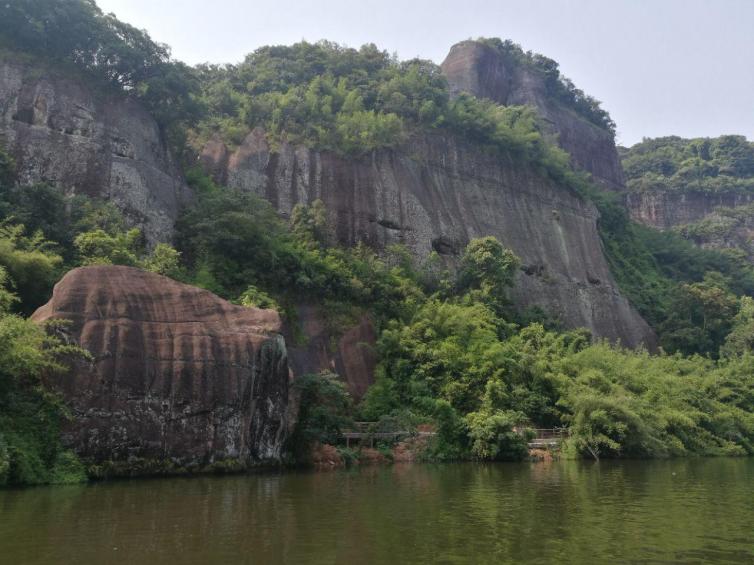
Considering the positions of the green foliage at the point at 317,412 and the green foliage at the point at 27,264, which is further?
the green foliage at the point at 317,412

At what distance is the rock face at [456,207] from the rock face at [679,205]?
26.2 meters

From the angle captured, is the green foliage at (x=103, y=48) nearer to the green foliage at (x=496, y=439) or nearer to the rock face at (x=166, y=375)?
the rock face at (x=166, y=375)

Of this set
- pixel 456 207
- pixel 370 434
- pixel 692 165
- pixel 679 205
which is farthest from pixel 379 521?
pixel 692 165

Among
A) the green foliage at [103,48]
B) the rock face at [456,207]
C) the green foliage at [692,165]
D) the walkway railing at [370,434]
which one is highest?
the green foliage at [692,165]

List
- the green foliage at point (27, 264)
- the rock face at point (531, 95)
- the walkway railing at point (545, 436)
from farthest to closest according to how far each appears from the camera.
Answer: the rock face at point (531, 95), the walkway railing at point (545, 436), the green foliage at point (27, 264)

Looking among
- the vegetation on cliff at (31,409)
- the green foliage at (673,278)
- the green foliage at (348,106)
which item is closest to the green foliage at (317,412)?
the vegetation on cliff at (31,409)

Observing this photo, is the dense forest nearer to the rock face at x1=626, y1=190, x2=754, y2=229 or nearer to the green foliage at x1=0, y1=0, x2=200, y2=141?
the green foliage at x1=0, y1=0, x2=200, y2=141

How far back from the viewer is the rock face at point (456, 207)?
39.2 m

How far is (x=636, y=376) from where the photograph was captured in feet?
104

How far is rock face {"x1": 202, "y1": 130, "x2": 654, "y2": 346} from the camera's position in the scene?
39.2 m

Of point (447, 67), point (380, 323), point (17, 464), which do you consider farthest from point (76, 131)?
point (447, 67)

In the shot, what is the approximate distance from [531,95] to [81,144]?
48.9m

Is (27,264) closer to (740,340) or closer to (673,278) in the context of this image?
(740,340)

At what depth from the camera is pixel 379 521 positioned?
439 inches
